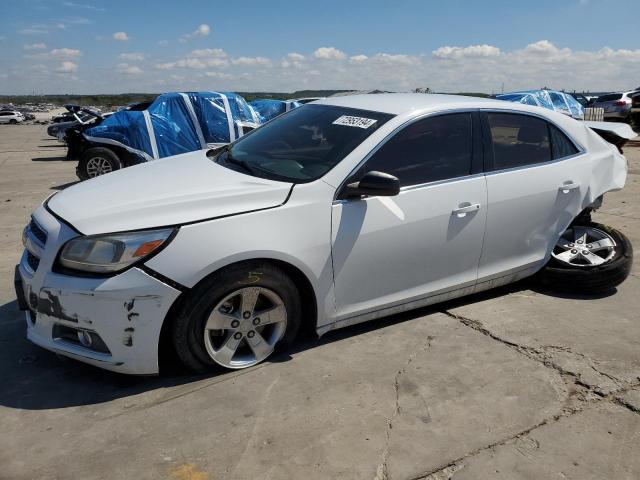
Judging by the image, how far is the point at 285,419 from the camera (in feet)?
8.89

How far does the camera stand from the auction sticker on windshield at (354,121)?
3.48m

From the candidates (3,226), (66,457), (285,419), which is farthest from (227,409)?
(3,226)

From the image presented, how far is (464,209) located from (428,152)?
0.44 m

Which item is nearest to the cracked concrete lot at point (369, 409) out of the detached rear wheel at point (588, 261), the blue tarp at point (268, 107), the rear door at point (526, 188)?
the detached rear wheel at point (588, 261)

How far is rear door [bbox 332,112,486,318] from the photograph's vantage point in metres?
3.21

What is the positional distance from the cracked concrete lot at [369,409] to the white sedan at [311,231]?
0.73ft

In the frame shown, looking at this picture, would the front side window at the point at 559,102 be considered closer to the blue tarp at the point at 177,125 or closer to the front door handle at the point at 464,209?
the blue tarp at the point at 177,125

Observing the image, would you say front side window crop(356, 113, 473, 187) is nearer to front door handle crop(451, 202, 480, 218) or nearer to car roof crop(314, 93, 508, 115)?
car roof crop(314, 93, 508, 115)

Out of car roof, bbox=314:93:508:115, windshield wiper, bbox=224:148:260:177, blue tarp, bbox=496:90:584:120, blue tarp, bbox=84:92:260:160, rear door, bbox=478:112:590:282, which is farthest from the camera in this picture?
blue tarp, bbox=496:90:584:120

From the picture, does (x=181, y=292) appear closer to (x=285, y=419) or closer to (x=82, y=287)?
(x=82, y=287)

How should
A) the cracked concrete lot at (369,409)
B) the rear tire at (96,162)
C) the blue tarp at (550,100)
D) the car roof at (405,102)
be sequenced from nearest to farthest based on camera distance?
the cracked concrete lot at (369,409)
the car roof at (405,102)
the rear tire at (96,162)
the blue tarp at (550,100)

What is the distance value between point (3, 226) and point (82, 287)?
16.1ft

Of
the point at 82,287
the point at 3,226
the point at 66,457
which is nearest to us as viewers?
the point at 66,457

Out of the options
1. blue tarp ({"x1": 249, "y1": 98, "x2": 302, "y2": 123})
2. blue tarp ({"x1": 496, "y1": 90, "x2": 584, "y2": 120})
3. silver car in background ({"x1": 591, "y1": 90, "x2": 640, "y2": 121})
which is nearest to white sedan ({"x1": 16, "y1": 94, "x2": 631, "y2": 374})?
blue tarp ({"x1": 249, "y1": 98, "x2": 302, "y2": 123})
